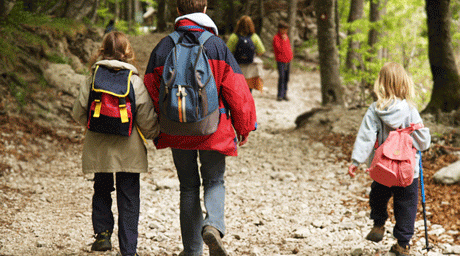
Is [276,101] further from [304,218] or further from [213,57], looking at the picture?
[213,57]

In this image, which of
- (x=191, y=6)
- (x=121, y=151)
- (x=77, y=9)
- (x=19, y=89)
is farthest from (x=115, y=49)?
(x=77, y=9)

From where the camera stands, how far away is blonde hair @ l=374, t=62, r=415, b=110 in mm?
3885

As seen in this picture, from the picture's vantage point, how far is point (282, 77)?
13.5 m

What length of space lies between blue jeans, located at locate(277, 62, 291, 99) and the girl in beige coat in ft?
32.6

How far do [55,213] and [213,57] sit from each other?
3.00 meters

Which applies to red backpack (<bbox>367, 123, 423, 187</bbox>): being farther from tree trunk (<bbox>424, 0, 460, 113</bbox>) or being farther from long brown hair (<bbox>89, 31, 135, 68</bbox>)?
tree trunk (<bbox>424, 0, 460, 113</bbox>)

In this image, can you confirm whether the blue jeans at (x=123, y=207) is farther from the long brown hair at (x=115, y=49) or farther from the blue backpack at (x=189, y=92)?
the long brown hair at (x=115, y=49)

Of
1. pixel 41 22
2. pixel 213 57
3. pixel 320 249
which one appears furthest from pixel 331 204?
pixel 41 22

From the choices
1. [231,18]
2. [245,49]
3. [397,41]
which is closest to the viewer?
[245,49]

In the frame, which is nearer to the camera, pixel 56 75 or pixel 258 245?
pixel 258 245

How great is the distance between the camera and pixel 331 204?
5.89 m

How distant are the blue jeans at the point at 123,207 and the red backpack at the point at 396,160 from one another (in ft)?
6.61

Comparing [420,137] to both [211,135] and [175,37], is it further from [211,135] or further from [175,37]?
[175,37]

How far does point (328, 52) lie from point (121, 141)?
766cm
